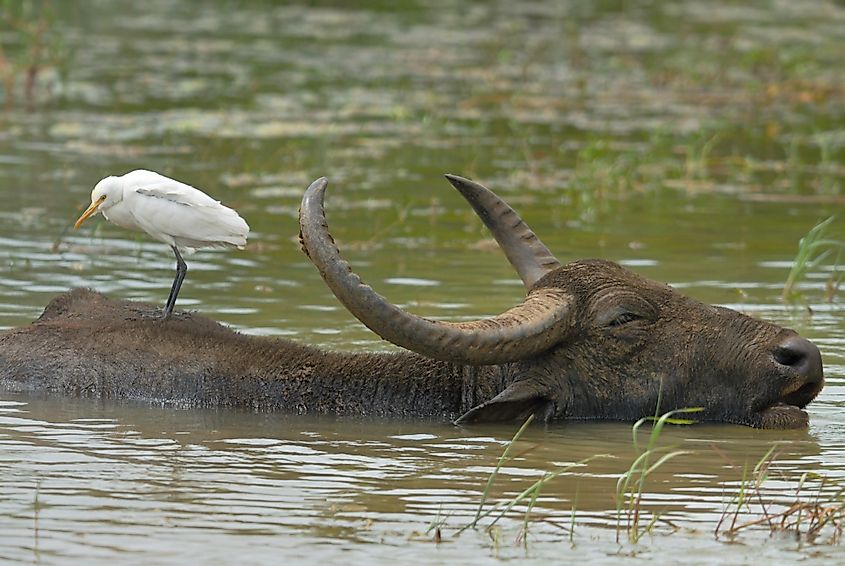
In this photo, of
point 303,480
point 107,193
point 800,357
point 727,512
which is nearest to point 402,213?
point 107,193

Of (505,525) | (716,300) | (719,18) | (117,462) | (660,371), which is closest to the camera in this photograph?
(505,525)

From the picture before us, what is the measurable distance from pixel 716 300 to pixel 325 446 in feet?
13.4

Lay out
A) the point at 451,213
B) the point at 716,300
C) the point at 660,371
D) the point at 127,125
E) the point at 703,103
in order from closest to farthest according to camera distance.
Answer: the point at 660,371 → the point at 716,300 → the point at 451,213 → the point at 127,125 → the point at 703,103

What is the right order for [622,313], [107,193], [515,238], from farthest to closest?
[107,193] → [515,238] → [622,313]

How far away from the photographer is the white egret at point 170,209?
28.5ft

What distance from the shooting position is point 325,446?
24.9ft

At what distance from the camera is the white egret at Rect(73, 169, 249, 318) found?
28.5 ft

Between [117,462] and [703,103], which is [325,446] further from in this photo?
[703,103]

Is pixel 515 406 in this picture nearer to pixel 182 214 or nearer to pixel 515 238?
pixel 515 238

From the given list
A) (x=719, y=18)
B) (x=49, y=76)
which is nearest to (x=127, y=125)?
(x=49, y=76)

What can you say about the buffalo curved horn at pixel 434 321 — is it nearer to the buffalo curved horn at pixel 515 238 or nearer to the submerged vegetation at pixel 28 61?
the buffalo curved horn at pixel 515 238

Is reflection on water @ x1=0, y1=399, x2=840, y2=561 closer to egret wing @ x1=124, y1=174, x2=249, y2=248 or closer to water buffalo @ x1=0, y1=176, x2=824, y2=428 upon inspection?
water buffalo @ x1=0, y1=176, x2=824, y2=428

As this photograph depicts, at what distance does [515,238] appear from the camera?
27.9 feet

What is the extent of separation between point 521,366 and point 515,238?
80 cm
